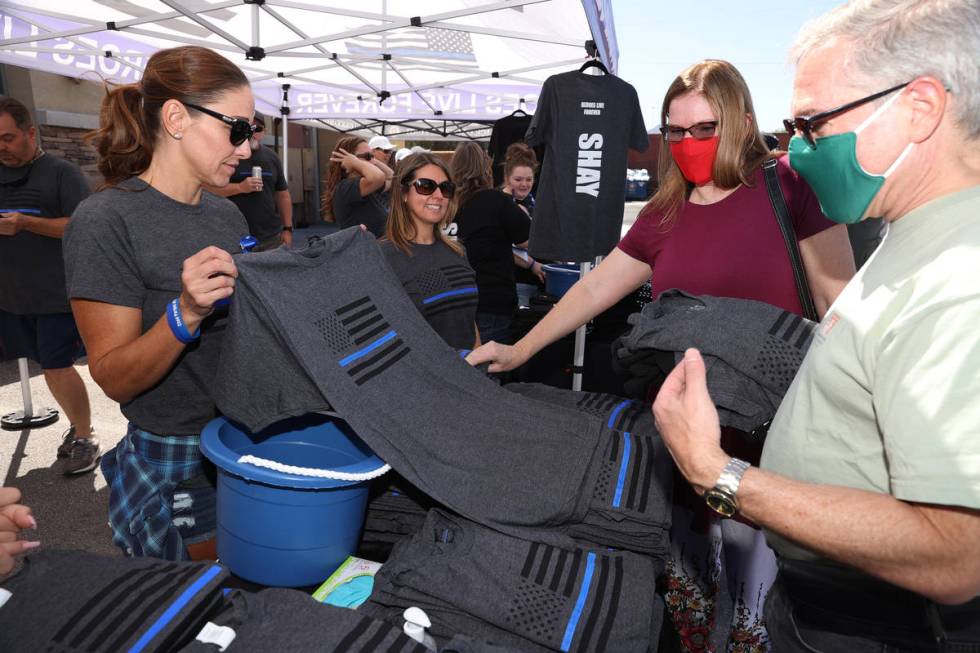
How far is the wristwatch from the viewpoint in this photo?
3.23 feet

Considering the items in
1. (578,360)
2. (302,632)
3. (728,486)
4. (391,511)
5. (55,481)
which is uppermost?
(728,486)

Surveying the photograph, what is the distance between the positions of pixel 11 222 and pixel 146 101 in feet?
9.07

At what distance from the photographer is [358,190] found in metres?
5.17

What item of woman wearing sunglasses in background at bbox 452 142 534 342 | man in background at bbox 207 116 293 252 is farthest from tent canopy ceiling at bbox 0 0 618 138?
woman wearing sunglasses in background at bbox 452 142 534 342

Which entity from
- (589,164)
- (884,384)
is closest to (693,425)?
(884,384)

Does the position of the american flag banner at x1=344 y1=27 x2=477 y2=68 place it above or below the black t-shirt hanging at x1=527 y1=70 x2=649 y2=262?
above

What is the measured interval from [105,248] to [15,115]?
3.08 meters

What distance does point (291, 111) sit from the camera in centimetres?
863

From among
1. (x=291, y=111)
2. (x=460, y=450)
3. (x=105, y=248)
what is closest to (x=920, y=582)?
(x=460, y=450)

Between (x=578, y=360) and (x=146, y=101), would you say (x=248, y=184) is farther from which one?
(x=146, y=101)

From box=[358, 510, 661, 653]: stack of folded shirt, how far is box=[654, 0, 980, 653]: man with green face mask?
0.98ft

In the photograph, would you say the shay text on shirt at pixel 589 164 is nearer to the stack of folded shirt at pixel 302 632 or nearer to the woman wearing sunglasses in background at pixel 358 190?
the woman wearing sunglasses in background at pixel 358 190

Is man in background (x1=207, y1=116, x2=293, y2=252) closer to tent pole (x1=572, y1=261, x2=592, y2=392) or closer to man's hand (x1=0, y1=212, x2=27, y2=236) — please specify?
man's hand (x1=0, y1=212, x2=27, y2=236)

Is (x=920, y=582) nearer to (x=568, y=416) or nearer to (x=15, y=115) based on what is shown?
(x=568, y=416)
